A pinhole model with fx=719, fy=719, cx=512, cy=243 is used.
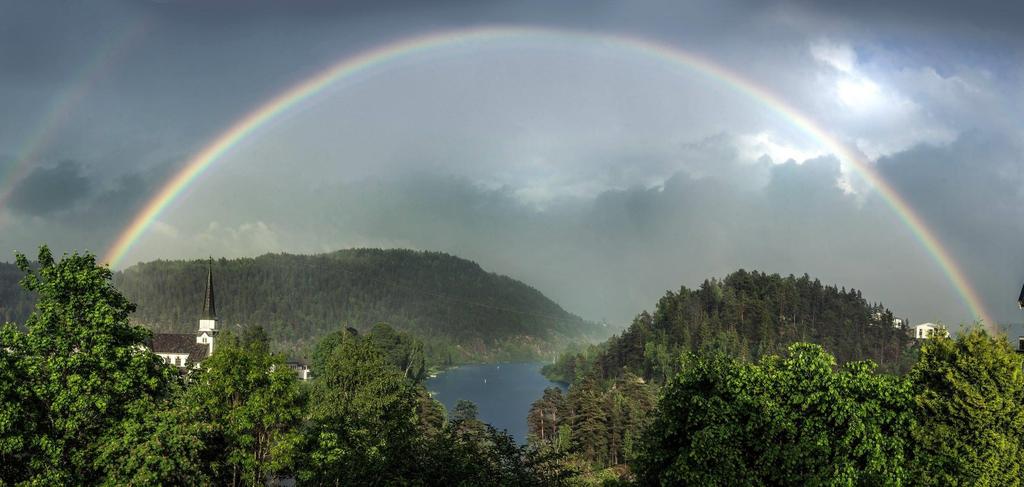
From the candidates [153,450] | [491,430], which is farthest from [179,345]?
[491,430]

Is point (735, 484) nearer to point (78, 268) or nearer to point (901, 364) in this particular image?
point (78, 268)

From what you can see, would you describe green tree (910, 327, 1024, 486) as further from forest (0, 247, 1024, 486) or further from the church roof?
the church roof

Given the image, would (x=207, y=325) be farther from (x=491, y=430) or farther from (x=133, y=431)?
(x=491, y=430)

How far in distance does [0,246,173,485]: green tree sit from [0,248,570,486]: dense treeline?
3 cm

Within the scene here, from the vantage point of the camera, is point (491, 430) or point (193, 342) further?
point (193, 342)

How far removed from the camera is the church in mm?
120625

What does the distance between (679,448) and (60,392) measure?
1899 cm

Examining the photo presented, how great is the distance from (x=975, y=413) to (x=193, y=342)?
12575cm

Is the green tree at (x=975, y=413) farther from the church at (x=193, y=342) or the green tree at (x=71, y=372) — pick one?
the church at (x=193, y=342)

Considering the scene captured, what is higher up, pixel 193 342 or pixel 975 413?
pixel 193 342

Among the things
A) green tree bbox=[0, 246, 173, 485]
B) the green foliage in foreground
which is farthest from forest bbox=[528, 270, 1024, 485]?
green tree bbox=[0, 246, 173, 485]

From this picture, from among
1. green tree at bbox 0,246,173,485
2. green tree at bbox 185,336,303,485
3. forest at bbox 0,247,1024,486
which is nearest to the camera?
green tree at bbox 0,246,173,485

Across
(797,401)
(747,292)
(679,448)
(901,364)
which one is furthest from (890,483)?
(747,292)

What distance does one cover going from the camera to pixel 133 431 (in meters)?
21.3
